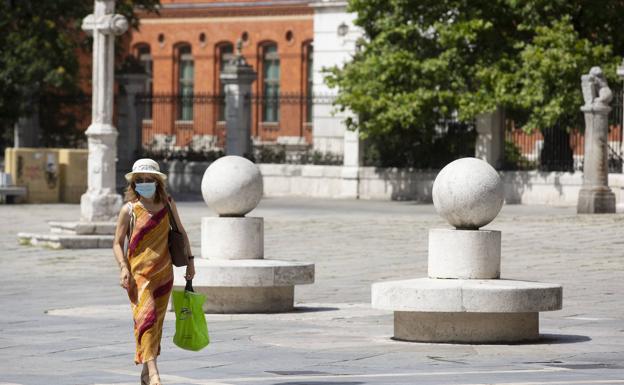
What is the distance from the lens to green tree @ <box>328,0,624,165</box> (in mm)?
34375

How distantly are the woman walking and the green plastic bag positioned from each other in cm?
17

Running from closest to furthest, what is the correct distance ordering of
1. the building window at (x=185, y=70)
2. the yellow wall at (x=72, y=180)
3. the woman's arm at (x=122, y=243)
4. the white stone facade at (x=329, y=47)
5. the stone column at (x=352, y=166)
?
the woman's arm at (x=122, y=243) < the yellow wall at (x=72, y=180) < the stone column at (x=352, y=166) < the white stone facade at (x=329, y=47) < the building window at (x=185, y=70)

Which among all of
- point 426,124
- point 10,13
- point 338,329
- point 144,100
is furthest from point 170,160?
point 338,329

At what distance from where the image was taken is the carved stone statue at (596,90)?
3005 cm

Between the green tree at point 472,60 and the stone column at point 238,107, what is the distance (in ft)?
11.8

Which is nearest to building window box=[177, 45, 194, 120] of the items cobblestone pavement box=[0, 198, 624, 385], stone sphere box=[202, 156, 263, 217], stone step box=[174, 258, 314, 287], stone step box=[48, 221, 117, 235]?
cobblestone pavement box=[0, 198, 624, 385]

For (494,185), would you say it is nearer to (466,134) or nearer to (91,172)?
(91,172)

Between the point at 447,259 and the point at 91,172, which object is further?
the point at 91,172

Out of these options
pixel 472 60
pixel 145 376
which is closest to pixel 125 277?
pixel 145 376

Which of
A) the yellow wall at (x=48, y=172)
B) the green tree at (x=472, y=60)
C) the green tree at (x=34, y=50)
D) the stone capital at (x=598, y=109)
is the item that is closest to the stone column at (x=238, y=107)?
the green tree at (x=34, y=50)

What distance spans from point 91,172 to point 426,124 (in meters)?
14.2

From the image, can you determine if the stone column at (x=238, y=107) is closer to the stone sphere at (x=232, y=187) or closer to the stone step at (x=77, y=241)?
the stone step at (x=77, y=241)

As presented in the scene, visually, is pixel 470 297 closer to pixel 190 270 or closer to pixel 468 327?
pixel 468 327

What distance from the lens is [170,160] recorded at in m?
42.4
